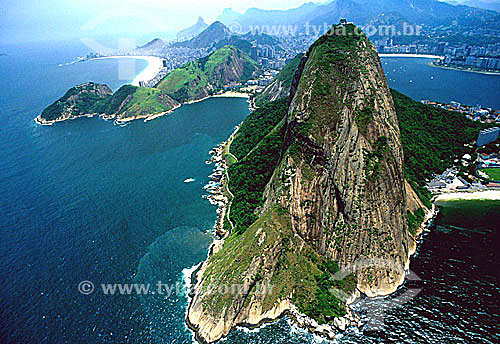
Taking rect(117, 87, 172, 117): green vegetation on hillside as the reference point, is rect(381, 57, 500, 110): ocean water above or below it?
above

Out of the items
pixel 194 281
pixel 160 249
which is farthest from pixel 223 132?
pixel 194 281

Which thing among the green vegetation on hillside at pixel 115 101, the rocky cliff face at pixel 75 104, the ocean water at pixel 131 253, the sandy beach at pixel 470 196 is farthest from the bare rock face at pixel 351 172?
the rocky cliff face at pixel 75 104

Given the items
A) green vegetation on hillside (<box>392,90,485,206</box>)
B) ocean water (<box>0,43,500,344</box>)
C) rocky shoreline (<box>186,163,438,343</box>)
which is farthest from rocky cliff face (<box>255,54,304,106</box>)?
rocky shoreline (<box>186,163,438,343</box>)

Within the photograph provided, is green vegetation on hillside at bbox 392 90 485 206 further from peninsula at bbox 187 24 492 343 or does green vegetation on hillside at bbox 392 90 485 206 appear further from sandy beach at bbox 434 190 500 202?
peninsula at bbox 187 24 492 343

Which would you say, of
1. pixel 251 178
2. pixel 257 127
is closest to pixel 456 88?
pixel 257 127

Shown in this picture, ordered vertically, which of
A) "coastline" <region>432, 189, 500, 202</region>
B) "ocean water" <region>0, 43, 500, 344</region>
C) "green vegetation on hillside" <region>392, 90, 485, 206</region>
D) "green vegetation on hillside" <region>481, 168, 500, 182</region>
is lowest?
"ocean water" <region>0, 43, 500, 344</region>

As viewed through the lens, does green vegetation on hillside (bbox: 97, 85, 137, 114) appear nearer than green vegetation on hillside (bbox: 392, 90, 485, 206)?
No

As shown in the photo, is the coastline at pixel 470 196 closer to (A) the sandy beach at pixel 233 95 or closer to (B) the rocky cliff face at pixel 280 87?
(B) the rocky cliff face at pixel 280 87
